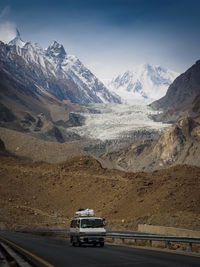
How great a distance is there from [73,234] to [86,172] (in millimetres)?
61945

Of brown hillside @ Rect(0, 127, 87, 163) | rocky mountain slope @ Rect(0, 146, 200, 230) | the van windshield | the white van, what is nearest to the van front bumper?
the white van

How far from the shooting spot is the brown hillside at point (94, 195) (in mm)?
53250

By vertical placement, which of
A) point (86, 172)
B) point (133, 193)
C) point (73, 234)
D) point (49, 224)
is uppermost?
point (86, 172)

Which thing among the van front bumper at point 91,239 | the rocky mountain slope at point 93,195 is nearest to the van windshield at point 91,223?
the van front bumper at point 91,239

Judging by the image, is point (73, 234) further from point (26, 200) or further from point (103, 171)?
point (103, 171)

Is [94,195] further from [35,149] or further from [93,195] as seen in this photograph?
[35,149]

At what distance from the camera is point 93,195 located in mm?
78125

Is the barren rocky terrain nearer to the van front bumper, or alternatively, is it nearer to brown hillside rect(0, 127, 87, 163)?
the van front bumper

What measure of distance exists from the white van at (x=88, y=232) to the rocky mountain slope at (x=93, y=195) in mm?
18151

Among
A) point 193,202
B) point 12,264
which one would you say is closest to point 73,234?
point 12,264

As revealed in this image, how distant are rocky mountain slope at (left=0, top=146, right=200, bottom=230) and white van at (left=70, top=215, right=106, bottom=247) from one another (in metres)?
18.2

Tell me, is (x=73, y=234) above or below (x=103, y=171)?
below

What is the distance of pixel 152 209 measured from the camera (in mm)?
55188

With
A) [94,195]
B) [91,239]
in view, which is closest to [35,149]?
[94,195]
